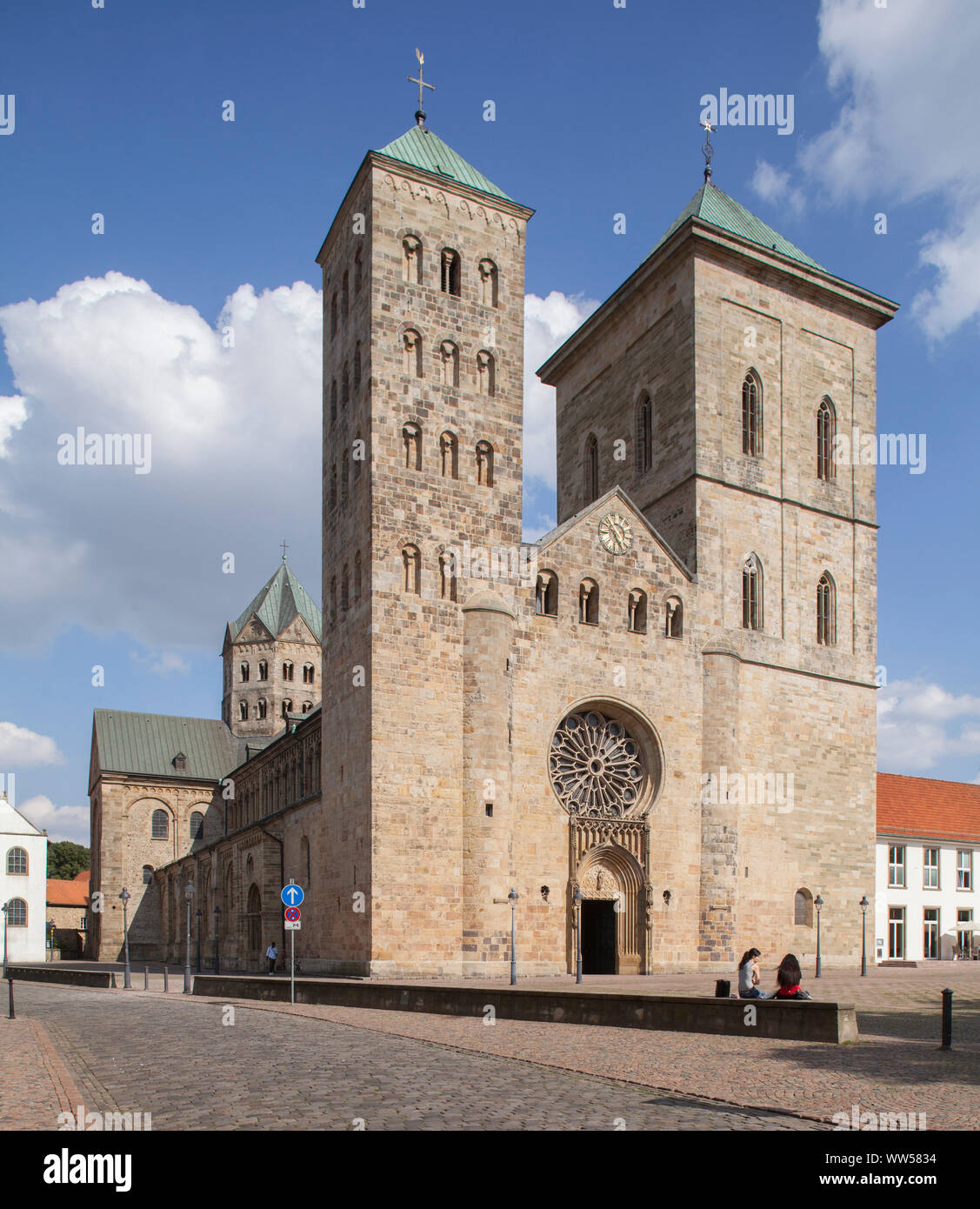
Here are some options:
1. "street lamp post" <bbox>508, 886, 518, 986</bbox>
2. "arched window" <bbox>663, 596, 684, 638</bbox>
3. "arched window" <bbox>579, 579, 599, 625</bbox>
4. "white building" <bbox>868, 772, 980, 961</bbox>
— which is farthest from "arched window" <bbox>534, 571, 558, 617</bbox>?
"white building" <bbox>868, 772, 980, 961</bbox>

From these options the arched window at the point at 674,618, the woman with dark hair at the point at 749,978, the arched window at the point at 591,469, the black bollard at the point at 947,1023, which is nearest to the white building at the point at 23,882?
the arched window at the point at 591,469

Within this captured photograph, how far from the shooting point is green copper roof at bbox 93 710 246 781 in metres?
68.6

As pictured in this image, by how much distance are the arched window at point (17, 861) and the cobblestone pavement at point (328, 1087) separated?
58.3 metres

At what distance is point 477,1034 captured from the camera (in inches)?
619

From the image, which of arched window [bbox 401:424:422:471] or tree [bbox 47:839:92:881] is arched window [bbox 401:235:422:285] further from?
tree [bbox 47:839:92:881]

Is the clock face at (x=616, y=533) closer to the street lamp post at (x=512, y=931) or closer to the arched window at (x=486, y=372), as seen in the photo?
the arched window at (x=486, y=372)

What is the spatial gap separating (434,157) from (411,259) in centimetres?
403

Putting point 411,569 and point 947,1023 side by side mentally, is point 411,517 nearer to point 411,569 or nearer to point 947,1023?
point 411,569

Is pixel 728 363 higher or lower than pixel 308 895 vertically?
higher

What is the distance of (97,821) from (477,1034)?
59.3m

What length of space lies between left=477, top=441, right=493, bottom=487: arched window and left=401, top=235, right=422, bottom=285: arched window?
5139mm
